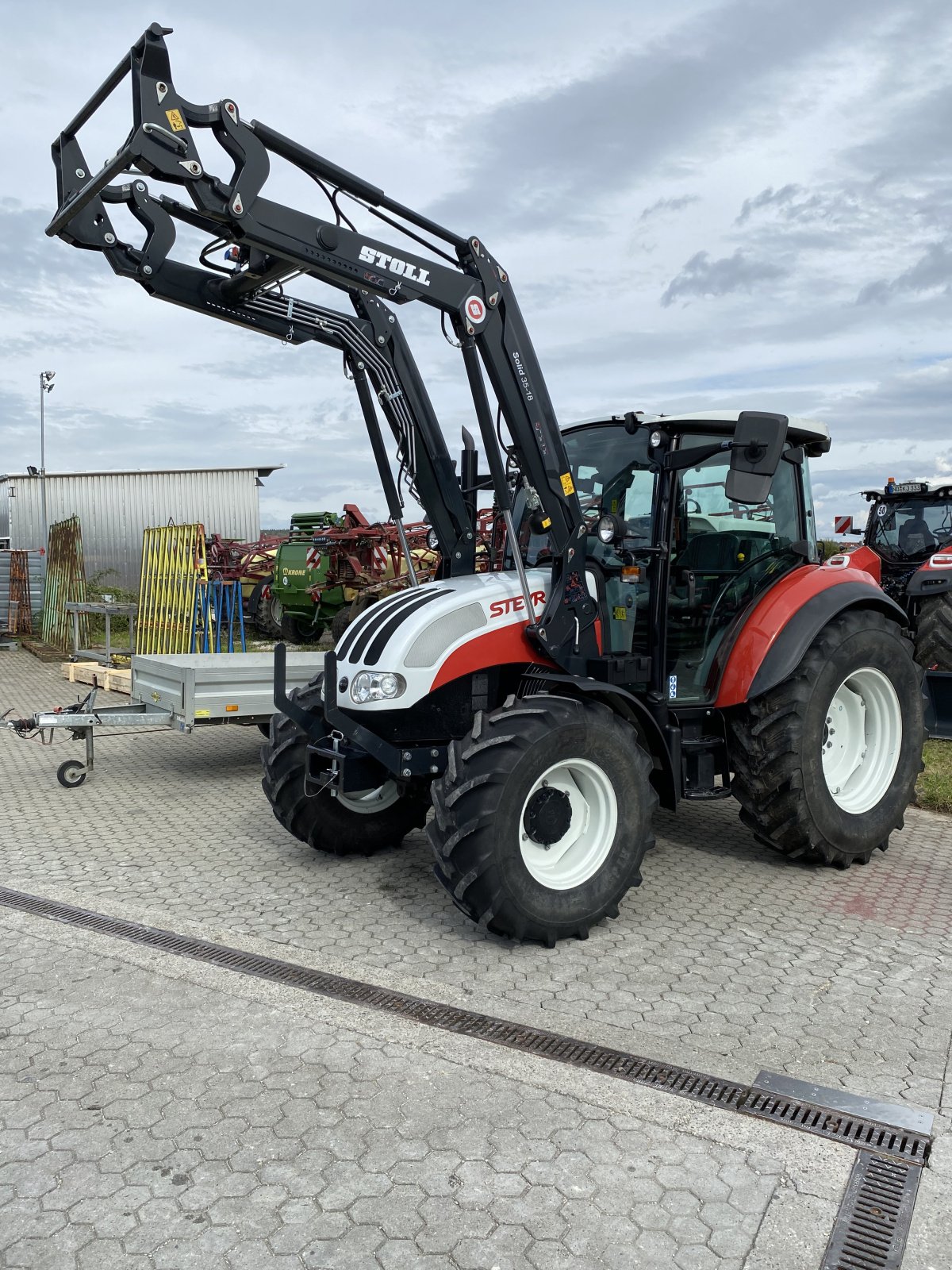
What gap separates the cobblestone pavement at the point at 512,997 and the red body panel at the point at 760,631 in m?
1.06

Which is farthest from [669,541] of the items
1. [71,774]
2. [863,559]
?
[863,559]

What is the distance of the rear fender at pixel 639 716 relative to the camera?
4.95 m

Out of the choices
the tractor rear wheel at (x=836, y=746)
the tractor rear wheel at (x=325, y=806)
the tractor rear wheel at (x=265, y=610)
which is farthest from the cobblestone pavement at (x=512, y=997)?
the tractor rear wheel at (x=265, y=610)

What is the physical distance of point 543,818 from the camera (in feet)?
15.5

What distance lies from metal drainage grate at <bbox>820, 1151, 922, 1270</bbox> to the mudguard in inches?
108

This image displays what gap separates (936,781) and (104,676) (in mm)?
7221

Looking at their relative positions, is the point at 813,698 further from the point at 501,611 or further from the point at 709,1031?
the point at 709,1031

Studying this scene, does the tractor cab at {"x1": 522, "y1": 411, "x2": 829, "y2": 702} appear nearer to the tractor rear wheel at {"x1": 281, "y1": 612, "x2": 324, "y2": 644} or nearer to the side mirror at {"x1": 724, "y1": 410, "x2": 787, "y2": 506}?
the side mirror at {"x1": 724, "y1": 410, "x2": 787, "y2": 506}

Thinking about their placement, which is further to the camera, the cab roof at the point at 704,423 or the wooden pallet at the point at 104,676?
the wooden pallet at the point at 104,676

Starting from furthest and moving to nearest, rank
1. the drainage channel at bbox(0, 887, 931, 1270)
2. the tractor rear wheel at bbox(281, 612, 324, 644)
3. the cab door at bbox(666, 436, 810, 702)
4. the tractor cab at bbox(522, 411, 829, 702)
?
the tractor rear wheel at bbox(281, 612, 324, 644) < the cab door at bbox(666, 436, 810, 702) < the tractor cab at bbox(522, 411, 829, 702) < the drainage channel at bbox(0, 887, 931, 1270)

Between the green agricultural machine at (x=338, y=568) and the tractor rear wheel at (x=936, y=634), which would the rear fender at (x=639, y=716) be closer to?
the tractor rear wheel at (x=936, y=634)

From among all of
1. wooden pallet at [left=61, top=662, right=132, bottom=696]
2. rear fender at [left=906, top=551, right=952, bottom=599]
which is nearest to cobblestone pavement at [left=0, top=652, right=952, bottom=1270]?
wooden pallet at [left=61, top=662, right=132, bottom=696]

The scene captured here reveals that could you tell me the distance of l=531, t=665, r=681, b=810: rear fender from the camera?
16.3 ft

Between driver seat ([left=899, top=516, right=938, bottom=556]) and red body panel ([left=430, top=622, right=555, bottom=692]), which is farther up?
driver seat ([left=899, top=516, right=938, bottom=556])
